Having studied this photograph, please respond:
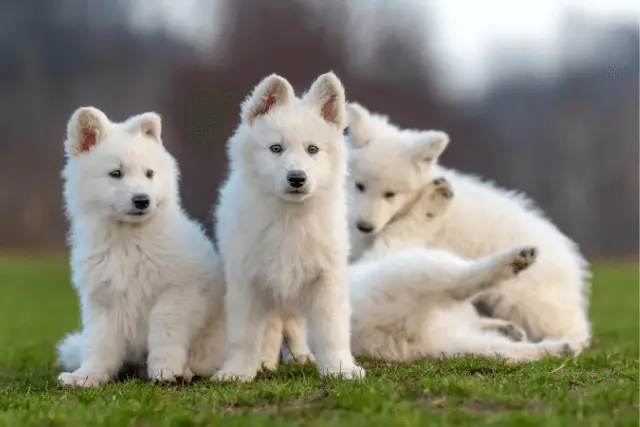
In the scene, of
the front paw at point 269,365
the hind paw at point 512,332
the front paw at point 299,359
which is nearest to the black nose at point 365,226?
the hind paw at point 512,332

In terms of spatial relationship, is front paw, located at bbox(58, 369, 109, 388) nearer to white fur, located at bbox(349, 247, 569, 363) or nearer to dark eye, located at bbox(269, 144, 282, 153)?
dark eye, located at bbox(269, 144, 282, 153)

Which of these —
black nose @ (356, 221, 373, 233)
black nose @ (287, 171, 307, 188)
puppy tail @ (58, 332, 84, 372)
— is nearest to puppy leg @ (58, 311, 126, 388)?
puppy tail @ (58, 332, 84, 372)

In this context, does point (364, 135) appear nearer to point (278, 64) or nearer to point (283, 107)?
point (283, 107)

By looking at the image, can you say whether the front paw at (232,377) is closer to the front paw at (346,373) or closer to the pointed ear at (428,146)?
the front paw at (346,373)

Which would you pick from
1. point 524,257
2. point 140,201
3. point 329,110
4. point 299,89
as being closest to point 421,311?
point 524,257

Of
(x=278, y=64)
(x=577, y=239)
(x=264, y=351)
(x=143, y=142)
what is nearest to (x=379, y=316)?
(x=264, y=351)

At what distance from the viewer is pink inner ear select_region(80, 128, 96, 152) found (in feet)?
22.0

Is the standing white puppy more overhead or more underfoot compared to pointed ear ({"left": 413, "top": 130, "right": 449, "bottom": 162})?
more underfoot

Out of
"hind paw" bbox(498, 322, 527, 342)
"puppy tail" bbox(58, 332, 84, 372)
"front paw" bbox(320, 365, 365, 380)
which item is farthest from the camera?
"hind paw" bbox(498, 322, 527, 342)

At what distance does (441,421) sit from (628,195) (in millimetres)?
29766

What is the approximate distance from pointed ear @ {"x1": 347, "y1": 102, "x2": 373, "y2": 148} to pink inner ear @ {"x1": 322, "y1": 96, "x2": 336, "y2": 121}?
112 inches

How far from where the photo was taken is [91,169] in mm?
6570

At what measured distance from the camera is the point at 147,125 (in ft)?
22.3

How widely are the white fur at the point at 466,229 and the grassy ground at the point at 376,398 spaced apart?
994 millimetres
